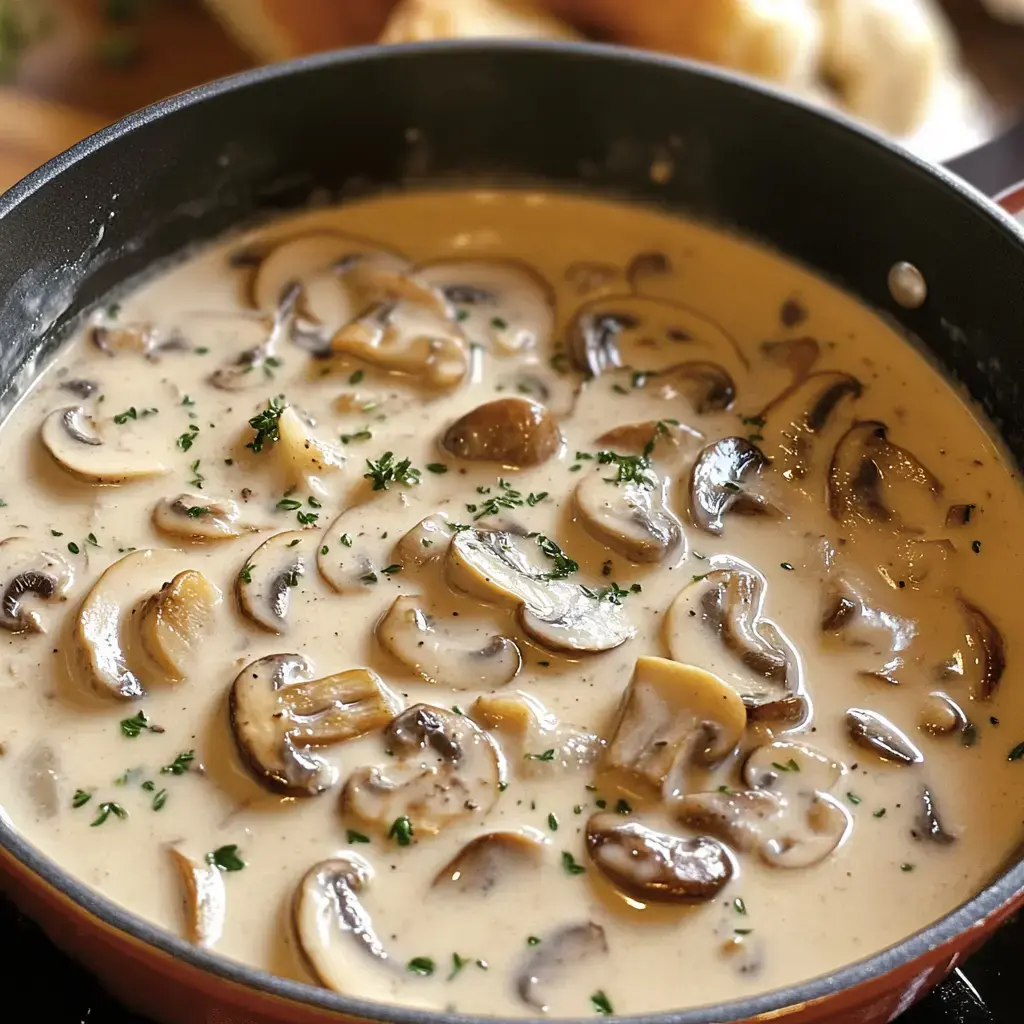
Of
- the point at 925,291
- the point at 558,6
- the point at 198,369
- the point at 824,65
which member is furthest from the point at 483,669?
the point at 824,65

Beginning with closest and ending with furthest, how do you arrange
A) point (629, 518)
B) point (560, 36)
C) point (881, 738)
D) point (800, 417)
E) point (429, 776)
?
point (429, 776) → point (881, 738) → point (629, 518) → point (800, 417) → point (560, 36)

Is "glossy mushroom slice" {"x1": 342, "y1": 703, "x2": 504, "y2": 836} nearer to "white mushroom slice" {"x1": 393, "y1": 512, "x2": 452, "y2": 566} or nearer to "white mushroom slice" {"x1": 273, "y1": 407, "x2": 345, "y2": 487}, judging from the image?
"white mushroom slice" {"x1": 393, "y1": 512, "x2": 452, "y2": 566}

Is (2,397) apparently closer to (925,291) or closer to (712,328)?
(712,328)

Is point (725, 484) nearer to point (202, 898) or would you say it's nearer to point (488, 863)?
point (488, 863)

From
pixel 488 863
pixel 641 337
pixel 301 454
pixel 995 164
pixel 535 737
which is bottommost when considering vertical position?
pixel 488 863

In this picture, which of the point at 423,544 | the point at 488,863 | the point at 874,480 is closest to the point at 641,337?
the point at 874,480

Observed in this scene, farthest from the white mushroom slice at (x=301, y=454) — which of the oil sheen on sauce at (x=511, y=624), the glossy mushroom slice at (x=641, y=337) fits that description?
the glossy mushroom slice at (x=641, y=337)

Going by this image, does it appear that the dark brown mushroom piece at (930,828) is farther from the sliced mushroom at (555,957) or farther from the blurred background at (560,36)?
the blurred background at (560,36)
